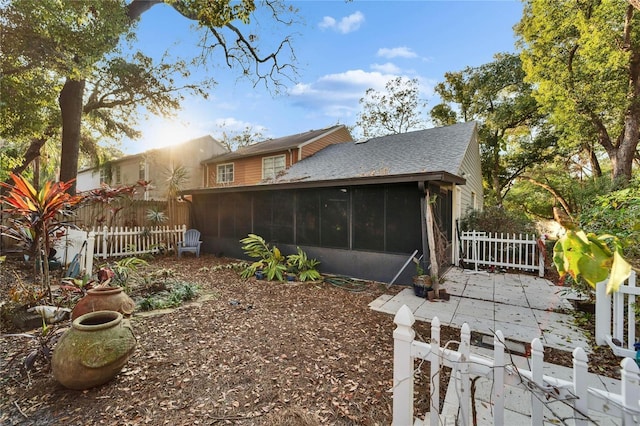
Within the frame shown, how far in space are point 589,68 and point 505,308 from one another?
36.1 feet

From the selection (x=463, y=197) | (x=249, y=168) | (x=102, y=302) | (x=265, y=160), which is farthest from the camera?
(x=249, y=168)

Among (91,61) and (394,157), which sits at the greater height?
(91,61)

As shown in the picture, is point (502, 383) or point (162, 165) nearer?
point (502, 383)

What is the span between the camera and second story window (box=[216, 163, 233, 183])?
13.8 meters

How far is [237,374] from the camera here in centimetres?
242

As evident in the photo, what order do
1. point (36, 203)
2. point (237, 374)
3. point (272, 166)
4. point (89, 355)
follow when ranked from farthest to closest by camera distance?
point (272, 166)
point (36, 203)
point (237, 374)
point (89, 355)

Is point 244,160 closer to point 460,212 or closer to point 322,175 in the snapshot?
point 322,175

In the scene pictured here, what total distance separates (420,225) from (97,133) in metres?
17.2

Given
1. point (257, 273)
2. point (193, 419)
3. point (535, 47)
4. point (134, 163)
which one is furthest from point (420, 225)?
point (134, 163)

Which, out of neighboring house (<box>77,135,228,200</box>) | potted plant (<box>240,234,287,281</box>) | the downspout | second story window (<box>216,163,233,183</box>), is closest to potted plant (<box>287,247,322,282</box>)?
potted plant (<box>240,234,287,281</box>)

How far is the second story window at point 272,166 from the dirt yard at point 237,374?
29.4 ft

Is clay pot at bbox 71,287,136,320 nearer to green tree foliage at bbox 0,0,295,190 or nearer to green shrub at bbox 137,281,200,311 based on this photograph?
green shrub at bbox 137,281,200,311

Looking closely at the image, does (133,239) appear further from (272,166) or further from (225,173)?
(225,173)

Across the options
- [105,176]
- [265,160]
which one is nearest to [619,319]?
[265,160]
